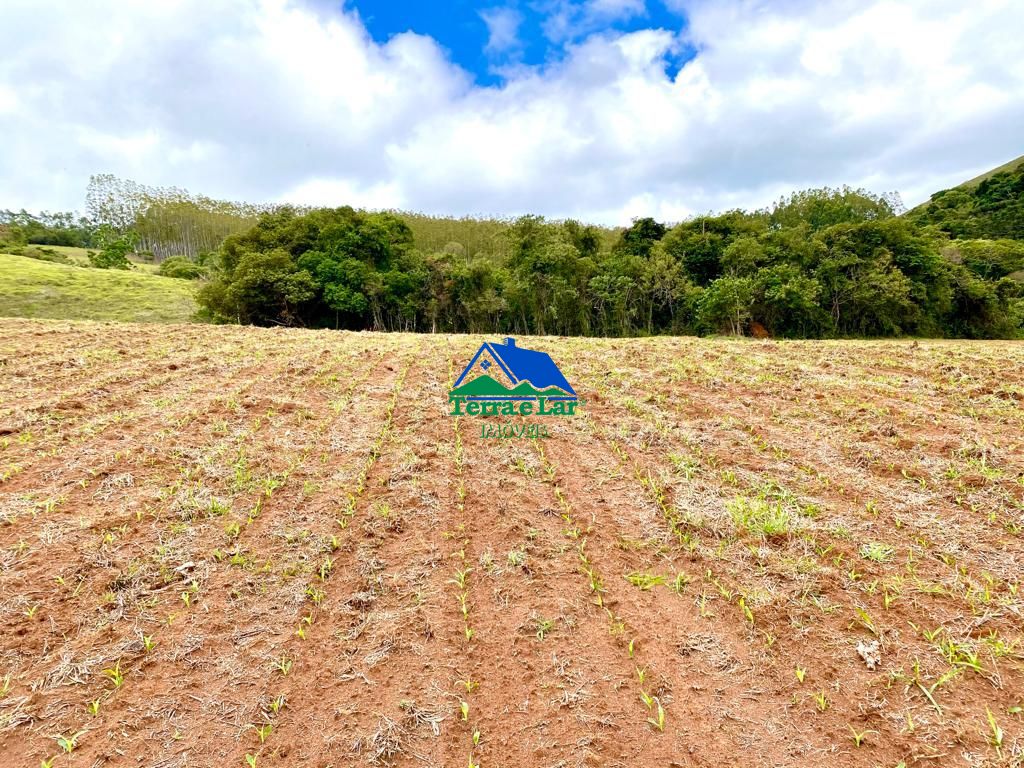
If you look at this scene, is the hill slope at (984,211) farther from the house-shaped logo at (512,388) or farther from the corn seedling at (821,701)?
the corn seedling at (821,701)

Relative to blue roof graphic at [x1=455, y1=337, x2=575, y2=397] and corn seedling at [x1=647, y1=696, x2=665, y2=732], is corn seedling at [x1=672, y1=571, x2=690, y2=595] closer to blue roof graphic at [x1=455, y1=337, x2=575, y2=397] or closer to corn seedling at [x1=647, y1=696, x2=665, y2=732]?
corn seedling at [x1=647, y1=696, x2=665, y2=732]

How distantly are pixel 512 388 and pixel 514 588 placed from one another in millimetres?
4445

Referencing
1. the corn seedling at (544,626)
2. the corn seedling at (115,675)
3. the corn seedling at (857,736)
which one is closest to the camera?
the corn seedling at (857,736)

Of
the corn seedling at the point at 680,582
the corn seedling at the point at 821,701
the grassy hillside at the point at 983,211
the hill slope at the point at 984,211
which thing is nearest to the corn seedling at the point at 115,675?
the corn seedling at the point at 680,582

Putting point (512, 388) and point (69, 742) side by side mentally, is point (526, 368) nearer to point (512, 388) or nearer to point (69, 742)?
point (512, 388)

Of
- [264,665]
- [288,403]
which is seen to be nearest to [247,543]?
[264,665]

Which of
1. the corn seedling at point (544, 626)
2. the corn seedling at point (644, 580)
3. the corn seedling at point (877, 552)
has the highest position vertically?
the corn seedling at point (877, 552)

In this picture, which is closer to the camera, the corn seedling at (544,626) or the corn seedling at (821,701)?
the corn seedling at (821,701)

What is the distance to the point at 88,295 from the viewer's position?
22328 mm

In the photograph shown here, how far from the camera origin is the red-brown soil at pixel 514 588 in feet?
6.22

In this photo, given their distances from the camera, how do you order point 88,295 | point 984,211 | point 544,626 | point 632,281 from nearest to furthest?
point 544,626 → point 88,295 → point 632,281 → point 984,211

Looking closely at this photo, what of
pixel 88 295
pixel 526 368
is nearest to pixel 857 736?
pixel 526 368

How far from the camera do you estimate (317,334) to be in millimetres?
12195

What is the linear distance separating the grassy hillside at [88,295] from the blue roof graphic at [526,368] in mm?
20086
